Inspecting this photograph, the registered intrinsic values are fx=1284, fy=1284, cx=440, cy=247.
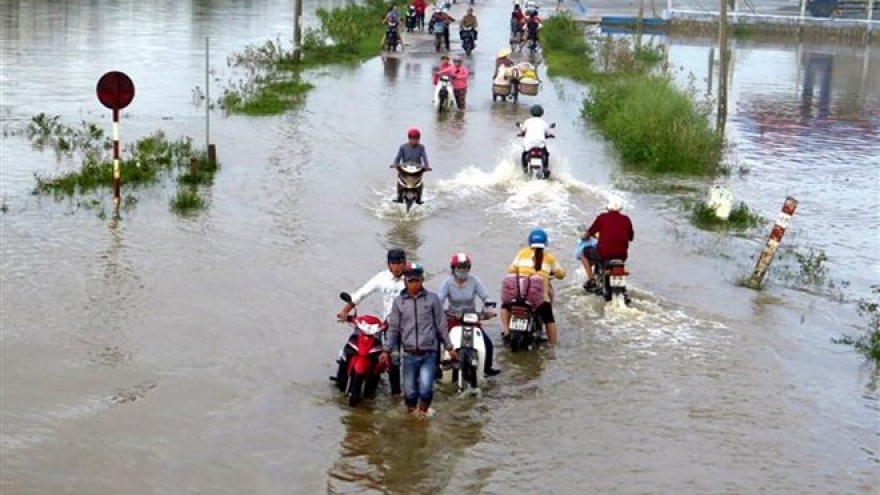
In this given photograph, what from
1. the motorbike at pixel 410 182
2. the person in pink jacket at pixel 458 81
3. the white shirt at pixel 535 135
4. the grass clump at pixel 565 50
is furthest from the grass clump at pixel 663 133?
the grass clump at pixel 565 50

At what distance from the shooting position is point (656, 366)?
12.5m

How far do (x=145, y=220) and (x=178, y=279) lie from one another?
3000 mm

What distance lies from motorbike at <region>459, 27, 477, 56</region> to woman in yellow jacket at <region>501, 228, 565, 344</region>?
2988 centimetres

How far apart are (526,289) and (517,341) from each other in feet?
1.79

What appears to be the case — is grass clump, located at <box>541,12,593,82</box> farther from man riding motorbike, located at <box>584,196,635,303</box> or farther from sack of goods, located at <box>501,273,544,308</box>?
sack of goods, located at <box>501,273,544,308</box>

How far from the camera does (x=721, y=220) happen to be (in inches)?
752

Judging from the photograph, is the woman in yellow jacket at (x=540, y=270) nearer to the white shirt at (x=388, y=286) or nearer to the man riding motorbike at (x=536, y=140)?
the white shirt at (x=388, y=286)

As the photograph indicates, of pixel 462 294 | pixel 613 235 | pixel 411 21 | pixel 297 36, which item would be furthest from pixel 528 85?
pixel 462 294

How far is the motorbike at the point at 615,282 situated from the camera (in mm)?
14148

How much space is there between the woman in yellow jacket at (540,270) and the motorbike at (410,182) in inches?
230

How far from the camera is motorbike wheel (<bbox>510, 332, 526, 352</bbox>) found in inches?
504

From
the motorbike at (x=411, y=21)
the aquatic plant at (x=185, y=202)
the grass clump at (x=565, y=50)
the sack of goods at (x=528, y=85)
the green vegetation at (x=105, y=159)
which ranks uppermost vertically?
the motorbike at (x=411, y=21)

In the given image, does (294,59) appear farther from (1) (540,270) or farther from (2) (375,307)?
(1) (540,270)

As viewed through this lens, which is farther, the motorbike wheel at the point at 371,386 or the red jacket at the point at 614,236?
the red jacket at the point at 614,236
